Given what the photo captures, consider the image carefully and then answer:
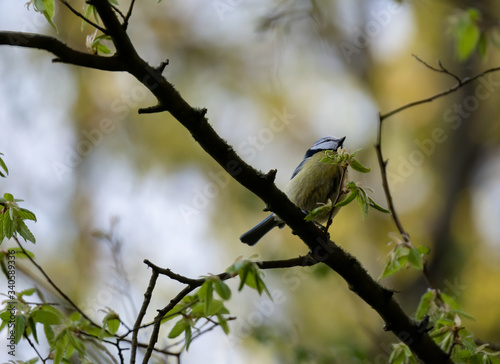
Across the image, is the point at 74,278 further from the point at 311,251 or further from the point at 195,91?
the point at 311,251

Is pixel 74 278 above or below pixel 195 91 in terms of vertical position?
below

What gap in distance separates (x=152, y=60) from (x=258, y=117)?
1.49 metres

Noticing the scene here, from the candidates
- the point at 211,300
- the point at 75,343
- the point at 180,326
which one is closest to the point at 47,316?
the point at 75,343

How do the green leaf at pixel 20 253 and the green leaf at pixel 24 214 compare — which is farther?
the green leaf at pixel 20 253

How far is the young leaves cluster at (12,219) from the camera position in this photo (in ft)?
5.65

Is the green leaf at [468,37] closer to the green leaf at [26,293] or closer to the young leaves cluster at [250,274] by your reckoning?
the young leaves cluster at [250,274]

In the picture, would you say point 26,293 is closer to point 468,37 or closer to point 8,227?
point 8,227

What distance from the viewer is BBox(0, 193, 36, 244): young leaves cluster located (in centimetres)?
172

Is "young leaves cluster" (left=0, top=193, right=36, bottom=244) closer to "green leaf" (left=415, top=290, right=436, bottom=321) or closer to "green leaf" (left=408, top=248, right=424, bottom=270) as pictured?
"green leaf" (left=408, top=248, right=424, bottom=270)

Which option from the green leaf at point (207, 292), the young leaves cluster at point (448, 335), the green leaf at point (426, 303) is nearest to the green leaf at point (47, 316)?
the green leaf at point (207, 292)

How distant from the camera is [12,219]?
172 centimetres

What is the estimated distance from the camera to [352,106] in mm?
6090

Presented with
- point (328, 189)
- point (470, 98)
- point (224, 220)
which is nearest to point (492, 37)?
point (328, 189)

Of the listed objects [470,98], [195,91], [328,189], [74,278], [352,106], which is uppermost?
[195,91]
